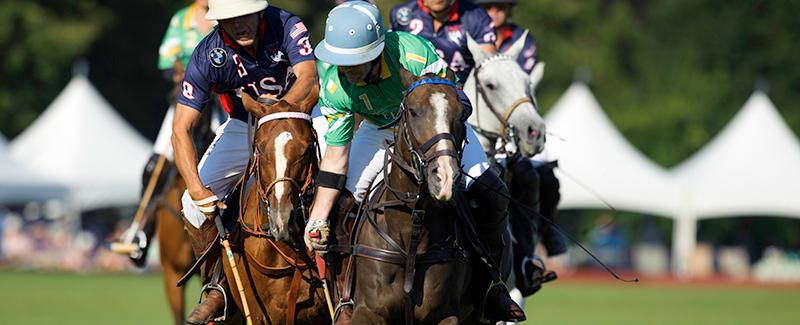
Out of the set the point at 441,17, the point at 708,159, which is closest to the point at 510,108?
the point at 441,17

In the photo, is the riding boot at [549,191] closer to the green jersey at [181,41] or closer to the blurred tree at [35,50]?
the green jersey at [181,41]

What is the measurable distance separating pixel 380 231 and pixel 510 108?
266cm

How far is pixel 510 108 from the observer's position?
1024 cm

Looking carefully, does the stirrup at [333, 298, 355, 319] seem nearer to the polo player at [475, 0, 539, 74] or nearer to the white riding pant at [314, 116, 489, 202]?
the white riding pant at [314, 116, 489, 202]

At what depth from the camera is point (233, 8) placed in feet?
Answer: 28.6

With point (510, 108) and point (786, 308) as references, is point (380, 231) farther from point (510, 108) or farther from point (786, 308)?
point (786, 308)

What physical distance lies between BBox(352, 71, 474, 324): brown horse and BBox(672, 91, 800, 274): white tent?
25.0 meters

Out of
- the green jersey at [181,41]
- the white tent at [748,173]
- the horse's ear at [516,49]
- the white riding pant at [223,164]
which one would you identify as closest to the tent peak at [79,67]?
the white tent at [748,173]

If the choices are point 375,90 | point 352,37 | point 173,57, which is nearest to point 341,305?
point 375,90

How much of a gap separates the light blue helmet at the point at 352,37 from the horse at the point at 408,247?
343 mm

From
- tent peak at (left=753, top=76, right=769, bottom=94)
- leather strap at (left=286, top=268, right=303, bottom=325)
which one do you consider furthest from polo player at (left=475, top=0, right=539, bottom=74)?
tent peak at (left=753, top=76, right=769, bottom=94)

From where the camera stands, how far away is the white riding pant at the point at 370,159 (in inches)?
329

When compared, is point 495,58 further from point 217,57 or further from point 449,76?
point 449,76

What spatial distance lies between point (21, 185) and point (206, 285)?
2443 cm
